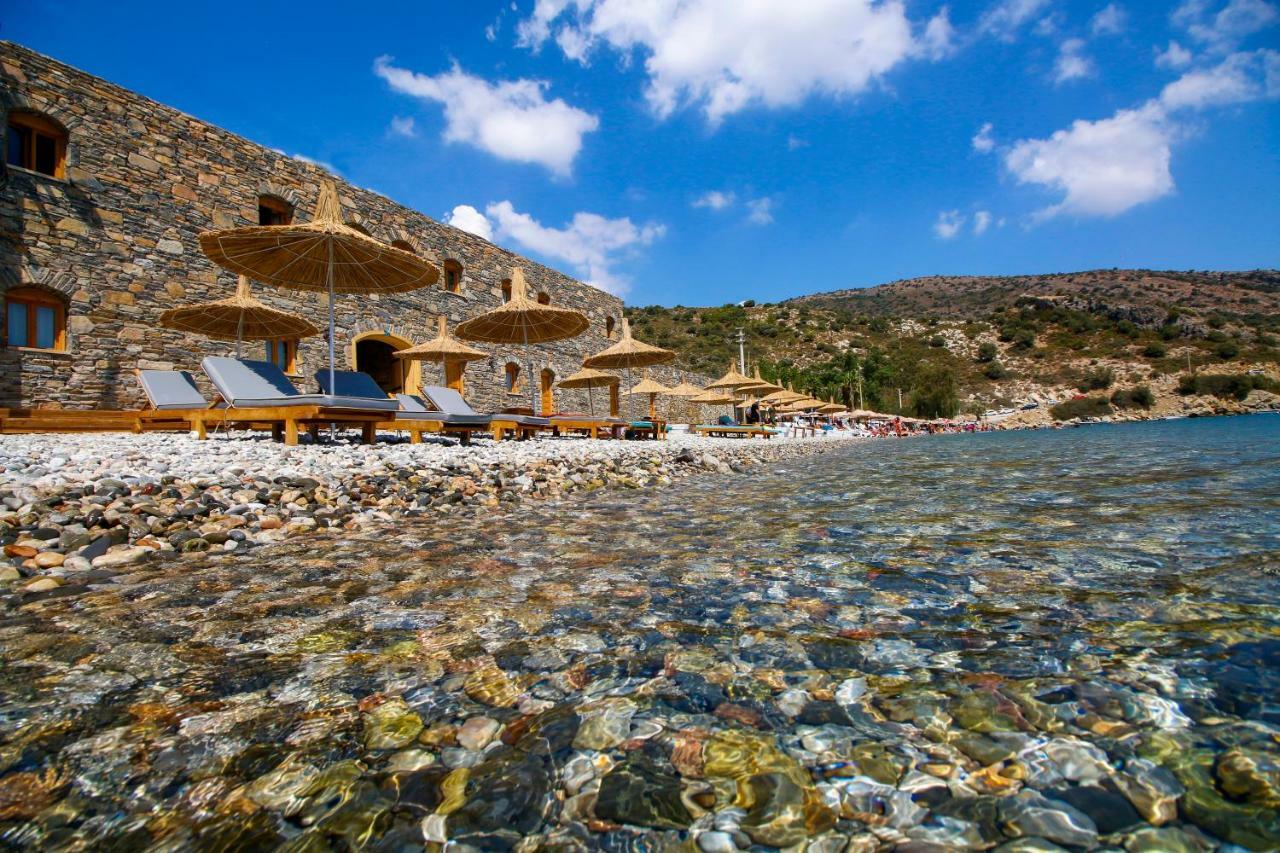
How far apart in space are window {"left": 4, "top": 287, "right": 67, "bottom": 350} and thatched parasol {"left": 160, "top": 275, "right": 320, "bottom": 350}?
1268 mm

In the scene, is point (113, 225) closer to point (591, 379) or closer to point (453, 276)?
point (453, 276)

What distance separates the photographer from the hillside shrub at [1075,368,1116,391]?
44.8m

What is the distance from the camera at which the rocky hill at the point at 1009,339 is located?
146ft

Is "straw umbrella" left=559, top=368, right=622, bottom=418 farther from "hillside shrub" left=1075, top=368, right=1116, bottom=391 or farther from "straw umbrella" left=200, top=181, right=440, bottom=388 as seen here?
"hillside shrub" left=1075, top=368, right=1116, bottom=391

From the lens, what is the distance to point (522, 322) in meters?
11.2

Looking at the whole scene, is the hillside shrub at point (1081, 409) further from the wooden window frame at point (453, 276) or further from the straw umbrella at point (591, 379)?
the wooden window frame at point (453, 276)

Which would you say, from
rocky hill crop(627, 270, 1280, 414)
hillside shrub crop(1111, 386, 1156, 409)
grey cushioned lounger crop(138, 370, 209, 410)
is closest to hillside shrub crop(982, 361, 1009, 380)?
rocky hill crop(627, 270, 1280, 414)

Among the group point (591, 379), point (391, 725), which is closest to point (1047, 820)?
point (391, 725)

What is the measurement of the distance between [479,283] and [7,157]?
30.3 feet

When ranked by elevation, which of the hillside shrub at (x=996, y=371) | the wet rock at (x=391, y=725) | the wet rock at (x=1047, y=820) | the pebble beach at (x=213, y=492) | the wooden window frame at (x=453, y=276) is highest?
the hillside shrub at (x=996, y=371)

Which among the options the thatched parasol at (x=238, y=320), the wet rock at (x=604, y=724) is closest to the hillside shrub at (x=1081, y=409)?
the thatched parasol at (x=238, y=320)

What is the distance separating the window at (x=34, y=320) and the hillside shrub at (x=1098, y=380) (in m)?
56.1

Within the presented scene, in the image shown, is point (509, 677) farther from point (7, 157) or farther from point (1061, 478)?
point (7, 157)

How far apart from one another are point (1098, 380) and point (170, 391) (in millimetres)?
55258
